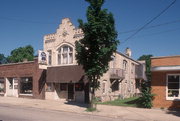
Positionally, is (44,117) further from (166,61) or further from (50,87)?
(50,87)

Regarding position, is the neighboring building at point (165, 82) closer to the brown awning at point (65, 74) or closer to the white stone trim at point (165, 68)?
the white stone trim at point (165, 68)

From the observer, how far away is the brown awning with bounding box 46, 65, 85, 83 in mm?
21500

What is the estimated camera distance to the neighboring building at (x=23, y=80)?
25.6 meters

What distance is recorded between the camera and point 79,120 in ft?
39.9

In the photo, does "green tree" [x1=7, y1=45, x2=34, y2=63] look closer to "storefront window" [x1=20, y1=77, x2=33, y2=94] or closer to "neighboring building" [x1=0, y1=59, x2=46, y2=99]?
"neighboring building" [x1=0, y1=59, x2=46, y2=99]

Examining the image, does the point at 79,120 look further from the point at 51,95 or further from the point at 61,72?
the point at 51,95

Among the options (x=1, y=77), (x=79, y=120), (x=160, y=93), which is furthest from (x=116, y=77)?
(x=1, y=77)

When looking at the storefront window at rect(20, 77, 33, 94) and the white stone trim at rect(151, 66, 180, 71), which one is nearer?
the white stone trim at rect(151, 66, 180, 71)

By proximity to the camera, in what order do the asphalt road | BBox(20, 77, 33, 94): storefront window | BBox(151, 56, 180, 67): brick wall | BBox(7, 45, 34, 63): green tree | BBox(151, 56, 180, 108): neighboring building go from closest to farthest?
the asphalt road → BBox(151, 56, 180, 67): brick wall → BBox(151, 56, 180, 108): neighboring building → BBox(20, 77, 33, 94): storefront window → BBox(7, 45, 34, 63): green tree

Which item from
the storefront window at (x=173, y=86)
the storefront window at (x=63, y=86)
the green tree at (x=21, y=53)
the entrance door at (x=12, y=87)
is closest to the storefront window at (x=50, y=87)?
the storefront window at (x=63, y=86)

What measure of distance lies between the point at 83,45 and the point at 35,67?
34.9ft

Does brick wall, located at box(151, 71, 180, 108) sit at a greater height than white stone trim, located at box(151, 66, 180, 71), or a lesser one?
lesser

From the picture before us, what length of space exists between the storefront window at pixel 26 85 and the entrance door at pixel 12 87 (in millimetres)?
1215

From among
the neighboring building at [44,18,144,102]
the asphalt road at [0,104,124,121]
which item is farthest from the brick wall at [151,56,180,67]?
the asphalt road at [0,104,124,121]
